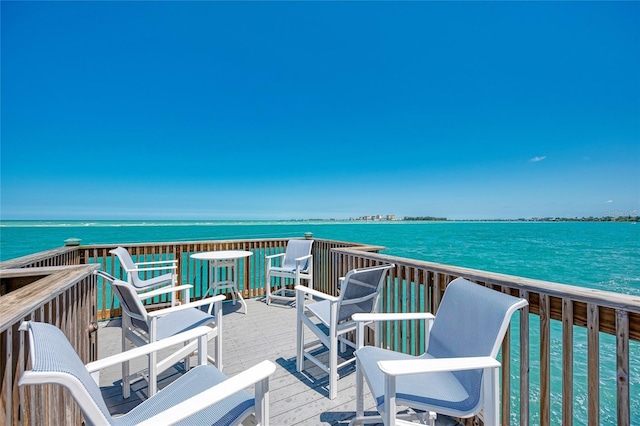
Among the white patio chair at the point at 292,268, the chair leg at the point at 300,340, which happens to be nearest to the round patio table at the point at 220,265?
the white patio chair at the point at 292,268

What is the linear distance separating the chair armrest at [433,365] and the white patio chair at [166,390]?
1.73 feet

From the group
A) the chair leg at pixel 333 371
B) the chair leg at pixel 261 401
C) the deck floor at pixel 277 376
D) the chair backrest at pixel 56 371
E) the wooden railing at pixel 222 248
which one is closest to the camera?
the chair backrest at pixel 56 371

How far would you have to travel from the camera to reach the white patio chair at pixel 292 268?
4465 millimetres

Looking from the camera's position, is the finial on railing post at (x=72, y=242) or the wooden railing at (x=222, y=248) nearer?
the finial on railing post at (x=72, y=242)

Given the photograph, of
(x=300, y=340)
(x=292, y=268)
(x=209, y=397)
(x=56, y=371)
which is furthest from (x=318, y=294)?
(x=292, y=268)

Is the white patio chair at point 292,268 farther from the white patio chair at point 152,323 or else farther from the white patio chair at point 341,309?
the white patio chair at point 152,323

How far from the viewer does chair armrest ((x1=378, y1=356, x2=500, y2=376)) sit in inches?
44.8

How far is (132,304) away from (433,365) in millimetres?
2230

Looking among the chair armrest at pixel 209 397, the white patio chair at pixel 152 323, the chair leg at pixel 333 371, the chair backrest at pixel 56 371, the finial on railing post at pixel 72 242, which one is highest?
the finial on railing post at pixel 72 242

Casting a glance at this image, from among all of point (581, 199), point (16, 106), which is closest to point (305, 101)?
point (16, 106)

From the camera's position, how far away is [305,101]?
10672 mm

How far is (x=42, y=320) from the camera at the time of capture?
3.91ft

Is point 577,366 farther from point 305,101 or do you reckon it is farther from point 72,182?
point 72,182

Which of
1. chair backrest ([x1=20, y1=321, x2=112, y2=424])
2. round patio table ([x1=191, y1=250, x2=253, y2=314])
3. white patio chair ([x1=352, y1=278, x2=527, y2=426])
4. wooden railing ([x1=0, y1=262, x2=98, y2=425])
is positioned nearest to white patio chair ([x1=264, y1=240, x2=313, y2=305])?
round patio table ([x1=191, y1=250, x2=253, y2=314])
